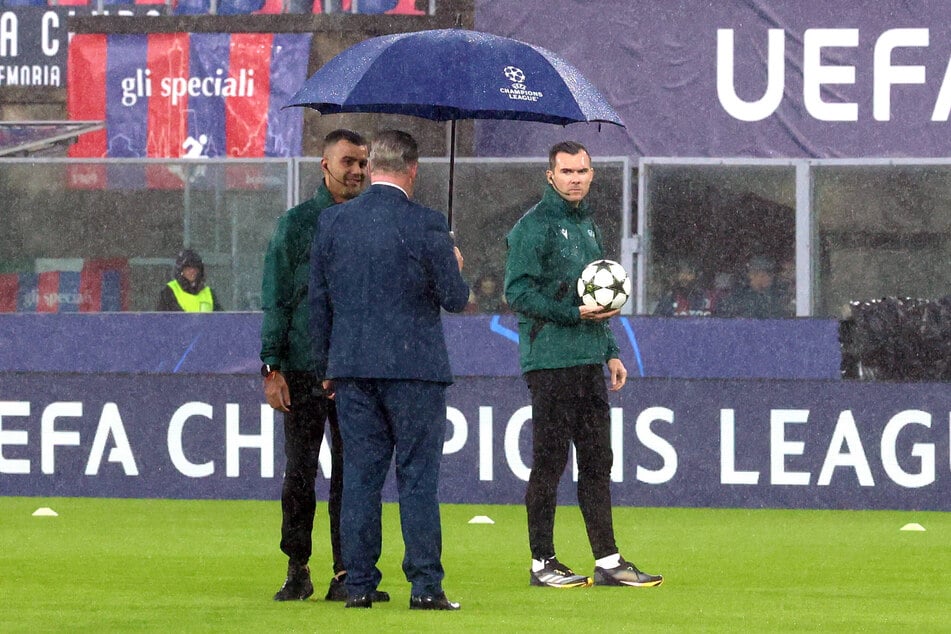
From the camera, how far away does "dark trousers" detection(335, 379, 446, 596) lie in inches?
315

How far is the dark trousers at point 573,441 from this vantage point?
359 inches

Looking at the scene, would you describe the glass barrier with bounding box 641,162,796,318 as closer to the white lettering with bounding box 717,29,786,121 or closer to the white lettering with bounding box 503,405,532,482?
the white lettering with bounding box 503,405,532,482

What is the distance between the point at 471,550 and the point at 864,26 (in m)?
9.91

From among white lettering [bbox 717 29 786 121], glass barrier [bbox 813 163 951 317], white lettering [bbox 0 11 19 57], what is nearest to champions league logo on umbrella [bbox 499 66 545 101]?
glass barrier [bbox 813 163 951 317]

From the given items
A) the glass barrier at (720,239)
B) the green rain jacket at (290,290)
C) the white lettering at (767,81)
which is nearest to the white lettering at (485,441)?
the glass barrier at (720,239)

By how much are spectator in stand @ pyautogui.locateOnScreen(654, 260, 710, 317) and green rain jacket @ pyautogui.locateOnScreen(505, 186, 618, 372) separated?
7252mm

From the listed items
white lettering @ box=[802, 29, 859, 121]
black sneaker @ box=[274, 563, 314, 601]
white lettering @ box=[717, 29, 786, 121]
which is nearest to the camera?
black sneaker @ box=[274, 563, 314, 601]

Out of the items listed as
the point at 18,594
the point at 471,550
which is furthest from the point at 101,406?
the point at 18,594

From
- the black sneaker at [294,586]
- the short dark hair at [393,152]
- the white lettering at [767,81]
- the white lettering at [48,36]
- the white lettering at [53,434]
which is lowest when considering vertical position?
the black sneaker at [294,586]

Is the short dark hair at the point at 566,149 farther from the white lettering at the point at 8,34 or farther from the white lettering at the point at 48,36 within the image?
the white lettering at the point at 8,34

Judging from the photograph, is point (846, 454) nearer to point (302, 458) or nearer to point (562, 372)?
point (562, 372)

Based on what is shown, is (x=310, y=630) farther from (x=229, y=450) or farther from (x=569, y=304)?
(x=229, y=450)

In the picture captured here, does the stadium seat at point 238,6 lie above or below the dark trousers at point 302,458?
above

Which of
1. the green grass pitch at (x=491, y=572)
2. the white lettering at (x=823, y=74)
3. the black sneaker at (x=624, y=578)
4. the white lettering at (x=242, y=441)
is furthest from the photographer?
the white lettering at (x=823, y=74)
